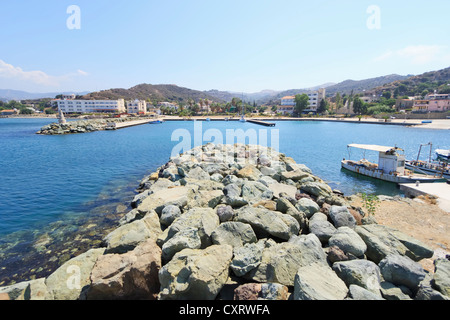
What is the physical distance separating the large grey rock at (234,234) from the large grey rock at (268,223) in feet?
1.42

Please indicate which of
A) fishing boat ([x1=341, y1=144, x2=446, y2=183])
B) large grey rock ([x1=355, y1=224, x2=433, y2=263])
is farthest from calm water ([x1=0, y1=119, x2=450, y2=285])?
large grey rock ([x1=355, y1=224, x2=433, y2=263])

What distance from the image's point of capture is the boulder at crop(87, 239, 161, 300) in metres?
5.02

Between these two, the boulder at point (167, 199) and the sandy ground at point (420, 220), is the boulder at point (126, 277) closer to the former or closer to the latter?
the boulder at point (167, 199)

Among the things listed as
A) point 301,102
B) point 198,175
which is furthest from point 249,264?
point 301,102

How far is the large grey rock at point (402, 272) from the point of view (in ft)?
16.6

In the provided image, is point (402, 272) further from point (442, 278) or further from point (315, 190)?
point (315, 190)

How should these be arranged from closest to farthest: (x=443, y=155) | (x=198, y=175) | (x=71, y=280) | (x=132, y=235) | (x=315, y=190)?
(x=71, y=280) < (x=132, y=235) < (x=315, y=190) < (x=198, y=175) < (x=443, y=155)

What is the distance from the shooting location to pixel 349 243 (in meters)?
6.29

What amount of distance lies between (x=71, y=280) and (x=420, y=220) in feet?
49.0

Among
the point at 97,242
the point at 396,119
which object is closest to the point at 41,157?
the point at 97,242

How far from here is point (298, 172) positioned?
1513 centimetres

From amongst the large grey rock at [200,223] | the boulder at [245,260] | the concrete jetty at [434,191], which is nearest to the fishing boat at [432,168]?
the concrete jetty at [434,191]
